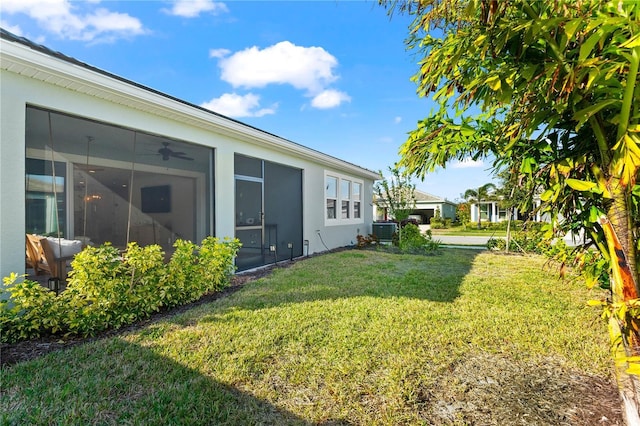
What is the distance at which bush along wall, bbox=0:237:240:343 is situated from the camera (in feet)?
11.3

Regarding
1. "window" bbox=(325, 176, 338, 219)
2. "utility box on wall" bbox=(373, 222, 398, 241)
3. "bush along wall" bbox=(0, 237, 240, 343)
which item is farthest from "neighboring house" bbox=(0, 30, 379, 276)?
"utility box on wall" bbox=(373, 222, 398, 241)

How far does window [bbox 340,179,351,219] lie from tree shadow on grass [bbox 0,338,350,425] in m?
10.1

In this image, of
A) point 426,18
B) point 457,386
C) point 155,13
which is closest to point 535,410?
point 457,386

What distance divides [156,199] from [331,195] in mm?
6239

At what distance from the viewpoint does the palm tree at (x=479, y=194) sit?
2809 cm

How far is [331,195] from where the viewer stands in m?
11.8

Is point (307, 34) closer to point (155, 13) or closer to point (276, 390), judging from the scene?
point (155, 13)

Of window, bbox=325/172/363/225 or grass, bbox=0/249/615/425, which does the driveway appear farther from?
grass, bbox=0/249/615/425

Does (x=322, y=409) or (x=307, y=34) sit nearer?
(x=322, y=409)

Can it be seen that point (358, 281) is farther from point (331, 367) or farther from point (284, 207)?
point (284, 207)

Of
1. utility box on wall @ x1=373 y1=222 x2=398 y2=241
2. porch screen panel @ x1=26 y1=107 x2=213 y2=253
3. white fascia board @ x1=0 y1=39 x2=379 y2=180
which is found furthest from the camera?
utility box on wall @ x1=373 y1=222 x2=398 y2=241

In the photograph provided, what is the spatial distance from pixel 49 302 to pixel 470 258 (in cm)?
996

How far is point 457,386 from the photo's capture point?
2562 mm

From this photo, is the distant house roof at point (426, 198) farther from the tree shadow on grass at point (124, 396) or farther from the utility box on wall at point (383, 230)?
the tree shadow on grass at point (124, 396)
